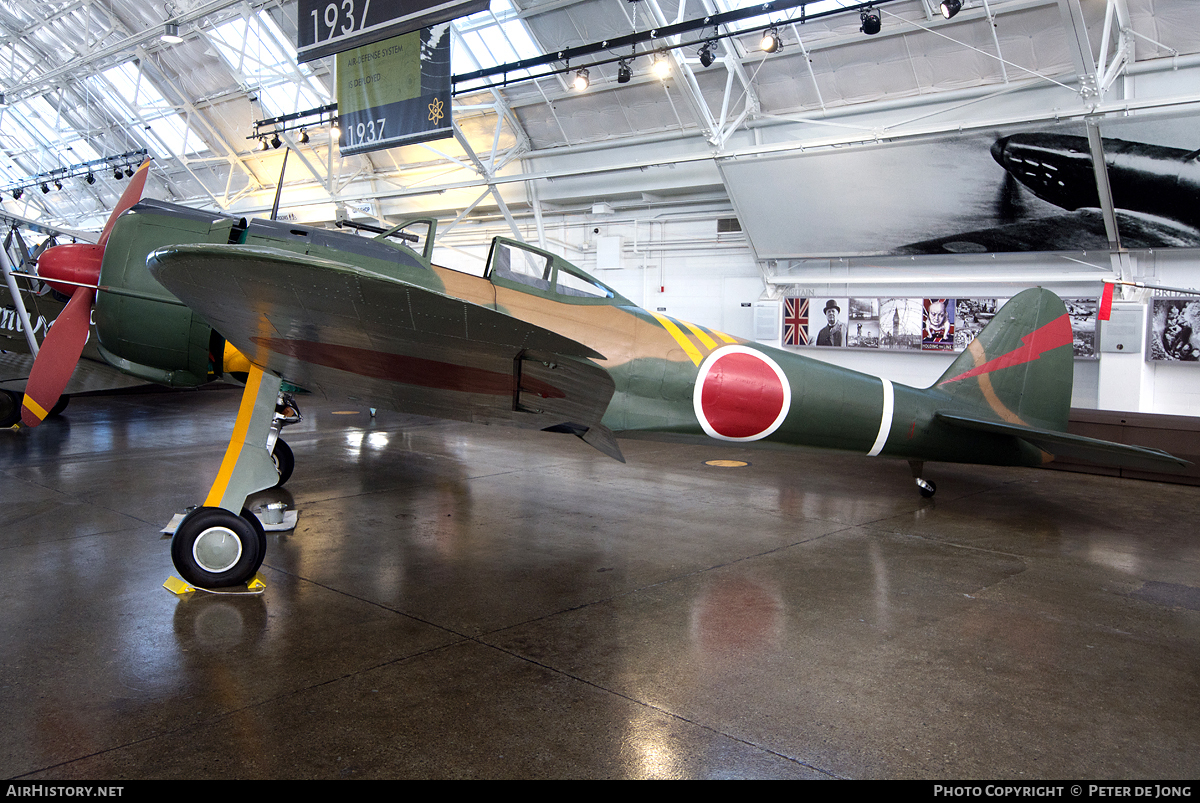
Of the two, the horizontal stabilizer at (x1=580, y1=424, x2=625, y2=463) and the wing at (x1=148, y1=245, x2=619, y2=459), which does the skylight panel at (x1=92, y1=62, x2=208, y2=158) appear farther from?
the horizontal stabilizer at (x1=580, y1=424, x2=625, y2=463)

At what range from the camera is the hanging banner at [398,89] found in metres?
8.12

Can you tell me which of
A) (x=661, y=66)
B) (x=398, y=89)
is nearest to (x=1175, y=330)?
(x=661, y=66)

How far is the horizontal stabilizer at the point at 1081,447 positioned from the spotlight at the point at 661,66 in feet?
23.7

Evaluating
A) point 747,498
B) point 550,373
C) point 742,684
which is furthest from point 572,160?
point 742,684

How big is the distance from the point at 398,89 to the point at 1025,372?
7083 mm

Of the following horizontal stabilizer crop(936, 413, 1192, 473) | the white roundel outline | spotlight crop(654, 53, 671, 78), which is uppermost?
spotlight crop(654, 53, 671, 78)

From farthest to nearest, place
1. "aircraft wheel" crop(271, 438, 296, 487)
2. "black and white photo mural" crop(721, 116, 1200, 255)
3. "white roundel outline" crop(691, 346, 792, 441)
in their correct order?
"black and white photo mural" crop(721, 116, 1200, 255)
"aircraft wheel" crop(271, 438, 296, 487)
"white roundel outline" crop(691, 346, 792, 441)

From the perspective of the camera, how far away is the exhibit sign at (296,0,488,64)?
564 cm

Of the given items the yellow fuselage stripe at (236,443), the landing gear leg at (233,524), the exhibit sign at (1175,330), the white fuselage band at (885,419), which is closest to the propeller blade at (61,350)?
the yellow fuselage stripe at (236,443)

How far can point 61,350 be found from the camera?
5090 millimetres

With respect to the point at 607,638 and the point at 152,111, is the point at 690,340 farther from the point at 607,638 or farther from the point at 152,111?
the point at 152,111

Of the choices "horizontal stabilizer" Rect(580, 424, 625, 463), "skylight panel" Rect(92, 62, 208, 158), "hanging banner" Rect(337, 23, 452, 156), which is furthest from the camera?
"skylight panel" Rect(92, 62, 208, 158)

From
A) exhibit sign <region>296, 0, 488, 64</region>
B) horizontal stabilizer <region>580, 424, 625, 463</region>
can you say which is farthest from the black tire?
horizontal stabilizer <region>580, 424, 625, 463</region>

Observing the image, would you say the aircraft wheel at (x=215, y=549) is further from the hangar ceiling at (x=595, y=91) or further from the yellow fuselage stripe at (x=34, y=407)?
the hangar ceiling at (x=595, y=91)
